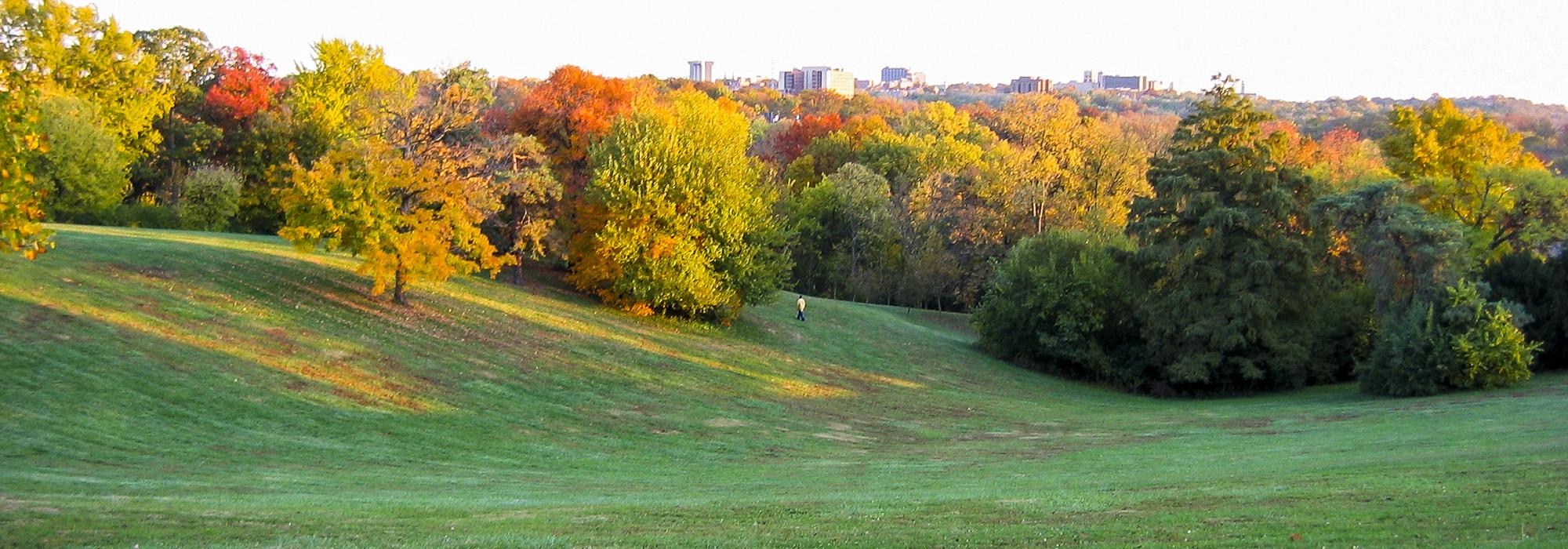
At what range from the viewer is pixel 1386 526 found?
13148 mm

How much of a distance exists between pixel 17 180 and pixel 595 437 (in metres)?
16.4

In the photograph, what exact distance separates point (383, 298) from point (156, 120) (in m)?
45.2

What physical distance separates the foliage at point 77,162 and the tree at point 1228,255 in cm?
4920

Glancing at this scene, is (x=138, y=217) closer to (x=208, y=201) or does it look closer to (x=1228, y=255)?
(x=208, y=201)

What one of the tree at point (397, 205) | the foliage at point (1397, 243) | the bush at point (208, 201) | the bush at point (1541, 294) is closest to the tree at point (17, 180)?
the tree at point (397, 205)

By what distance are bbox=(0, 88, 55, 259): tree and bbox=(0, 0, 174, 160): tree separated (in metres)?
52.8

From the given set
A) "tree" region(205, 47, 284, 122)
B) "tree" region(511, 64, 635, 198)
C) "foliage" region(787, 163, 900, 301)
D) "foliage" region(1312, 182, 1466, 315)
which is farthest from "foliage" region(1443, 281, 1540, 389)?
"tree" region(205, 47, 284, 122)

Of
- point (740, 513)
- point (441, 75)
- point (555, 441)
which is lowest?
point (555, 441)

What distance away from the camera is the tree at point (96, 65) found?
61.2 metres

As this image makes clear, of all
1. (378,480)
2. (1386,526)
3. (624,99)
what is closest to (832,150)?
(624,99)

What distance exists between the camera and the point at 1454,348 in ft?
120

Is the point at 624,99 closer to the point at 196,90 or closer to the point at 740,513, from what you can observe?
the point at 196,90

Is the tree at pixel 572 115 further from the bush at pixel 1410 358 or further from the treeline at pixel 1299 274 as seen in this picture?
the bush at pixel 1410 358

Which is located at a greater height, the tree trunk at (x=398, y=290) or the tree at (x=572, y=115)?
the tree at (x=572, y=115)
